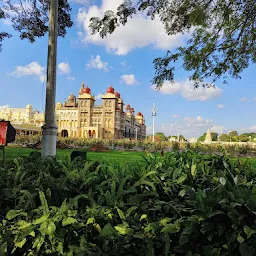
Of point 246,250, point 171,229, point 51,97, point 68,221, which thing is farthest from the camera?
point 51,97

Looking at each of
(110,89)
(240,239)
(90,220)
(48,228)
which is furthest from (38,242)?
(110,89)

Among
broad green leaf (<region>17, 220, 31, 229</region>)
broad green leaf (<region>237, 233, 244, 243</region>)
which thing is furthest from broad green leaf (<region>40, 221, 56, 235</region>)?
broad green leaf (<region>237, 233, 244, 243</region>)

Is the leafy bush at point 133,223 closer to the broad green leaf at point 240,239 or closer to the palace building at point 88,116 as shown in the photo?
the broad green leaf at point 240,239

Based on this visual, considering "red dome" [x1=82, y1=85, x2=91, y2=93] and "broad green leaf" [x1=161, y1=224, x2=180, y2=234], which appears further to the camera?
"red dome" [x1=82, y1=85, x2=91, y2=93]

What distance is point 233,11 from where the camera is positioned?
760 centimetres

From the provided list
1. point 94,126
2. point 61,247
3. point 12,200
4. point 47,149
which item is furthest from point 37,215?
point 94,126

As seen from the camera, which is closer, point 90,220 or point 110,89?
point 90,220

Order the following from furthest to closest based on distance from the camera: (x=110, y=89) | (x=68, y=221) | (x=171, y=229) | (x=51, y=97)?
(x=110, y=89)
(x=51, y=97)
(x=68, y=221)
(x=171, y=229)

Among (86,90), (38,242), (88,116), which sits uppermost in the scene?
(86,90)

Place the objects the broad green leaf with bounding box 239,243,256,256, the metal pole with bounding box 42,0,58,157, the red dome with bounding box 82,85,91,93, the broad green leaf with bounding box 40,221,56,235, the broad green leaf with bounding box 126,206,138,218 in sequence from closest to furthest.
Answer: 1. the broad green leaf with bounding box 239,243,256,256
2. the broad green leaf with bounding box 40,221,56,235
3. the broad green leaf with bounding box 126,206,138,218
4. the metal pole with bounding box 42,0,58,157
5. the red dome with bounding box 82,85,91,93

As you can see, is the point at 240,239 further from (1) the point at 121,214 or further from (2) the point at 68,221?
(2) the point at 68,221

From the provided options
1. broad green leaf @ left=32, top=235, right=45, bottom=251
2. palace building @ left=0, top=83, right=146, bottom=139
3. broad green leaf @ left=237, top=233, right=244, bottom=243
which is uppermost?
palace building @ left=0, top=83, right=146, bottom=139

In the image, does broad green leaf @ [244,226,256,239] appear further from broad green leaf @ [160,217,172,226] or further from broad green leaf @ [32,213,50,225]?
broad green leaf @ [32,213,50,225]

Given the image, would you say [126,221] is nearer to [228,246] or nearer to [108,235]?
[108,235]
